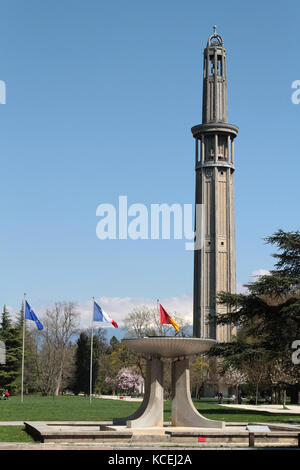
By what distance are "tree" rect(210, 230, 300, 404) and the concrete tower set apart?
46640mm

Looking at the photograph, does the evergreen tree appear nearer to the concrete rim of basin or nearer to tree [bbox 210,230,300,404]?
tree [bbox 210,230,300,404]

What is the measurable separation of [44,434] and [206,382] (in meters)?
65.8

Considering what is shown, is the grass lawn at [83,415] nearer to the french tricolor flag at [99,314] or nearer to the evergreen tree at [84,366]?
the french tricolor flag at [99,314]

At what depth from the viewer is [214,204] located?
91.7 metres

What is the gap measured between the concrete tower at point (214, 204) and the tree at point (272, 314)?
46.6m

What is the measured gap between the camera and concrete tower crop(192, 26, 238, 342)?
8994 centimetres

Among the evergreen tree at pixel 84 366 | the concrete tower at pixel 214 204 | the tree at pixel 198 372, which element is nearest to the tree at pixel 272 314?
the tree at pixel 198 372

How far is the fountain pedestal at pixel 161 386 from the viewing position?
2255 cm

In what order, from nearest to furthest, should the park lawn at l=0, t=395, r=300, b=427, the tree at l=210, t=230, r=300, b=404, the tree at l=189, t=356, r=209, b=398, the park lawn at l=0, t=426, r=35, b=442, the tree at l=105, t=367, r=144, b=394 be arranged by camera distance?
the park lawn at l=0, t=426, r=35, b=442 → the park lawn at l=0, t=395, r=300, b=427 → the tree at l=210, t=230, r=300, b=404 → the tree at l=189, t=356, r=209, b=398 → the tree at l=105, t=367, r=144, b=394

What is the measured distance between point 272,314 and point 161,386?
18.8m

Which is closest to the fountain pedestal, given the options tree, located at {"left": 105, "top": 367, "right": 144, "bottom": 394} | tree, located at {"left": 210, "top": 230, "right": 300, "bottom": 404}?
tree, located at {"left": 210, "top": 230, "right": 300, "bottom": 404}

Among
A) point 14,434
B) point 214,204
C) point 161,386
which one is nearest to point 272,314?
point 161,386
